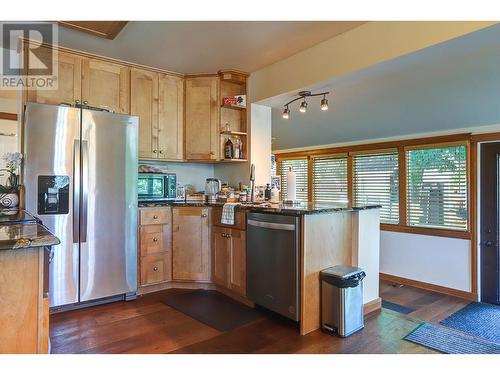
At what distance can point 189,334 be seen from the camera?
2379 mm

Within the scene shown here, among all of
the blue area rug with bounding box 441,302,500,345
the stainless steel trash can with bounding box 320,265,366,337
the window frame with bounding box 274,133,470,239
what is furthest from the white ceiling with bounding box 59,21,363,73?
the blue area rug with bounding box 441,302,500,345

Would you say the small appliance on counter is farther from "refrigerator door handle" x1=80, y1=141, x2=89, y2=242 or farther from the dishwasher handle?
"refrigerator door handle" x1=80, y1=141, x2=89, y2=242

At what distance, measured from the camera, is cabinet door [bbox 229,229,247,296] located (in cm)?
297

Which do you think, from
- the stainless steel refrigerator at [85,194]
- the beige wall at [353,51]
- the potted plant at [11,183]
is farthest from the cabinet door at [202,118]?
the potted plant at [11,183]

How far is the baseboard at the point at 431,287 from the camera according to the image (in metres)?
3.50

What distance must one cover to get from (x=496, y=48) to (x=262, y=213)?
85.3 inches

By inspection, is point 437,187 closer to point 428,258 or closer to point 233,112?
point 428,258

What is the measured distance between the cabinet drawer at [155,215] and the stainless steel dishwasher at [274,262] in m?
0.97

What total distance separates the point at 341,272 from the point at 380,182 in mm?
2313

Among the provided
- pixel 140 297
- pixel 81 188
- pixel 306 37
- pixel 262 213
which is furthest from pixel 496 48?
pixel 140 297
